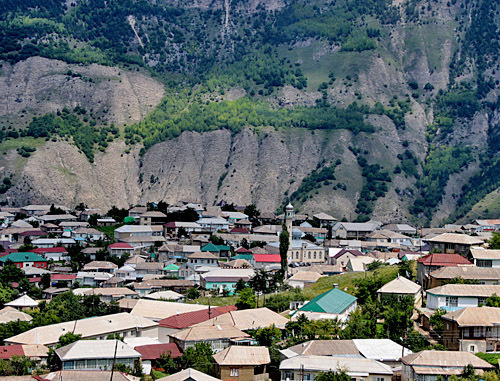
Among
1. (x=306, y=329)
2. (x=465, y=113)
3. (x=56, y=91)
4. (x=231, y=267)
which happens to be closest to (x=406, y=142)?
(x=465, y=113)

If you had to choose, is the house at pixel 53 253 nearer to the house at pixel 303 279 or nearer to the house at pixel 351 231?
the house at pixel 303 279

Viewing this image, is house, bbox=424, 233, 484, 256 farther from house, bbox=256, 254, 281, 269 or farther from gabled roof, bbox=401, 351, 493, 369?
house, bbox=256, 254, 281, 269

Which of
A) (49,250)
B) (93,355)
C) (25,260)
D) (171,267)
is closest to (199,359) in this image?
(93,355)

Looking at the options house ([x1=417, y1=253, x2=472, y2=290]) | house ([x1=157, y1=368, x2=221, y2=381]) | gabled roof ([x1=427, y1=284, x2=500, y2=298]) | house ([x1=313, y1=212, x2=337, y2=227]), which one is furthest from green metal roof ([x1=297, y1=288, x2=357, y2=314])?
house ([x1=313, y1=212, x2=337, y2=227])

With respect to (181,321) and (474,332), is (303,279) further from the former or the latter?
(474,332)

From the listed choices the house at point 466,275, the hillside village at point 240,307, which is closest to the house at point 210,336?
the hillside village at point 240,307

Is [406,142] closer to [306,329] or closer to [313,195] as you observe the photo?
[313,195]

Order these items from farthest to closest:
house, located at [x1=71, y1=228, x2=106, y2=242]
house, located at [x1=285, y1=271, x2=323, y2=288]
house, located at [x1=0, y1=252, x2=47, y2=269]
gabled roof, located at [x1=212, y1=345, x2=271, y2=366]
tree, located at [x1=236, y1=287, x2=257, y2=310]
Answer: house, located at [x1=71, y1=228, x2=106, y2=242] → house, located at [x1=0, y1=252, x2=47, y2=269] → house, located at [x1=285, y1=271, x2=323, y2=288] → tree, located at [x1=236, y1=287, x2=257, y2=310] → gabled roof, located at [x1=212, y1=345, x2=271, y2=366]
